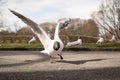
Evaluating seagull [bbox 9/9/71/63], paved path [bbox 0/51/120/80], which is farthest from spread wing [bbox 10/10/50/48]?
paved path [bbox 0/51/120/80]

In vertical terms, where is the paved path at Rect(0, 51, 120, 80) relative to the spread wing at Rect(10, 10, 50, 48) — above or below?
below

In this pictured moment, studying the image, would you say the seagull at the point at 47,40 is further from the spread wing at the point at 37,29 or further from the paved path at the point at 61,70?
the paved path at the point at 61,70

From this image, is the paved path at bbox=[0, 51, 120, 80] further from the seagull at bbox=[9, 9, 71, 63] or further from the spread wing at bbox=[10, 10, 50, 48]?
the spread wing at bbox=[10, 10, 50, 48]

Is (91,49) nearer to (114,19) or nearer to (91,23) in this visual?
(114,19)

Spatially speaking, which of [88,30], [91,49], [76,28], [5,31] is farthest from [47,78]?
[88,30]

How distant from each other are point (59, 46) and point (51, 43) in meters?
0.50

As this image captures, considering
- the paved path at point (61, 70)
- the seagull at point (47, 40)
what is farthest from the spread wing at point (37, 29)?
the paved path at point (61, 70)

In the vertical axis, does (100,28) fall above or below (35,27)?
below

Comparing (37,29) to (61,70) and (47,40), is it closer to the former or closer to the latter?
(47,40)

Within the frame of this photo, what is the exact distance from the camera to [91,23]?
54406 millimetres

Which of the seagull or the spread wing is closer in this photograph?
the seagull

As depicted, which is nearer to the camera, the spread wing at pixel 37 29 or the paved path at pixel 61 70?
the paved path at pixel 61 70

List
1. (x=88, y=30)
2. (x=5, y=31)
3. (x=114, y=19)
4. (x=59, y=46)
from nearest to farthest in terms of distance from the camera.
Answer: (x=59, y=46), (x=5, y=31), (x=114, y=19), (x=88, y=30)

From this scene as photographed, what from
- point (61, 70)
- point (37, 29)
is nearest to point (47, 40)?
point (37, 29)
